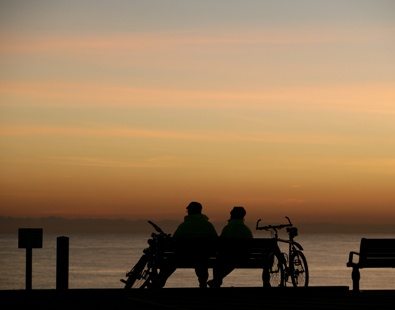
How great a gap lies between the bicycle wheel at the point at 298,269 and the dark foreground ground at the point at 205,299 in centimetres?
339

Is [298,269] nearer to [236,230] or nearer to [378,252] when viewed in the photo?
[236,230]

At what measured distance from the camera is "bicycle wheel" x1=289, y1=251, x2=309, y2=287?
23.1 m

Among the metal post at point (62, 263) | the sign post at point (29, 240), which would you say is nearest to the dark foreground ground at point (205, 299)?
the metal post at point (62, 263)

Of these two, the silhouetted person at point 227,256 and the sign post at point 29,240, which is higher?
the sign post at point 29,240

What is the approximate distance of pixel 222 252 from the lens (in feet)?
69.6

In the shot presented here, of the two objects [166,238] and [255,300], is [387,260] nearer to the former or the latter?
[166,238]

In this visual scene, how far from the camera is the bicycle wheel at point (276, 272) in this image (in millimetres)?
21750

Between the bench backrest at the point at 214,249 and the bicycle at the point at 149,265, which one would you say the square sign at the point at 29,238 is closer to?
the bicycle at the point at 149,265

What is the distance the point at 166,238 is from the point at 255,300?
4019mm

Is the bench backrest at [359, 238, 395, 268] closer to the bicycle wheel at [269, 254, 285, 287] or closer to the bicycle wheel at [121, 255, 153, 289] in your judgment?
the bicycle wheel at [269, 254, 285, 287]

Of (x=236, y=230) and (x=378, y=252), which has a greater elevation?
(x=236, y=230)

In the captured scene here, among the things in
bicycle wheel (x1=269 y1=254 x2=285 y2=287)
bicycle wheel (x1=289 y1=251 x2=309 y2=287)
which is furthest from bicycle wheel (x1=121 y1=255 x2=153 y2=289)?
bicycle wheel (x1=289 y1=251 x2=309 y2=287)

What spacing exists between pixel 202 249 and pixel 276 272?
188cm

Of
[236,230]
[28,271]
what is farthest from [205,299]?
[28,271]
